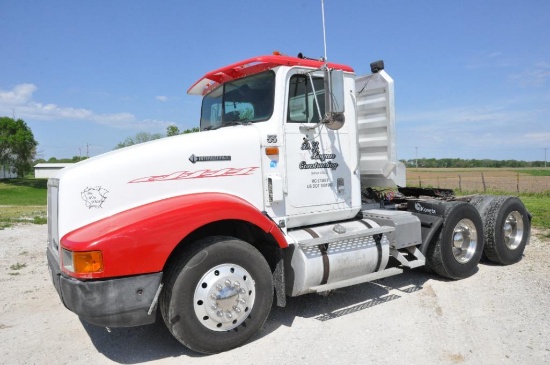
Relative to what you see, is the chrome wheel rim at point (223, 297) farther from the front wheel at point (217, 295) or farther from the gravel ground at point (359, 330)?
the gravel ground at point (359, 330)

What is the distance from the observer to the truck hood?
12.2 ft

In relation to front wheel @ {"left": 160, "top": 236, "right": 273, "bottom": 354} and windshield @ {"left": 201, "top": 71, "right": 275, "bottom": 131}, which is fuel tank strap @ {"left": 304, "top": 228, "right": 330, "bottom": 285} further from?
windshield @ {"left": 201, "top": 71, "right": 275, "bottom": 131}

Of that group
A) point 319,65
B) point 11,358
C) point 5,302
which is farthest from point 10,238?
point 319,65

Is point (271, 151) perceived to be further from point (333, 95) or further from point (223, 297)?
point (223, 297)

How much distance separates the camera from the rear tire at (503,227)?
22.6ft

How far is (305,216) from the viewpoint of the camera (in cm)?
492

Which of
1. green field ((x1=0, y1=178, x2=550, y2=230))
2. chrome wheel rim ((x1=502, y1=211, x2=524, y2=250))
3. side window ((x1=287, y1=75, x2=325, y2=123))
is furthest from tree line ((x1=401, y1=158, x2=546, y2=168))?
side window ((x1=287, y1=75, x2=325, y2=123))

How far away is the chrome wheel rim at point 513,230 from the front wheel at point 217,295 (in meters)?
5.13

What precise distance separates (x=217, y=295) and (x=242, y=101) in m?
2.36

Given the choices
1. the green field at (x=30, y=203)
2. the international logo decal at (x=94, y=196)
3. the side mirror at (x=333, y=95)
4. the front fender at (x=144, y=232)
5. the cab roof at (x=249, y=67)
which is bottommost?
the green field at (x=30, y=203)

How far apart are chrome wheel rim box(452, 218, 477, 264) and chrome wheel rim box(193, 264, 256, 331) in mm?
3800

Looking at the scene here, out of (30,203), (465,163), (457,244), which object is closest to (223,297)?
(457,244)

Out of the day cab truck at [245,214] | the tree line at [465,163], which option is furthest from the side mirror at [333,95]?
the tree line at [465,163]

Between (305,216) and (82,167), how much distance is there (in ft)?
8.08
